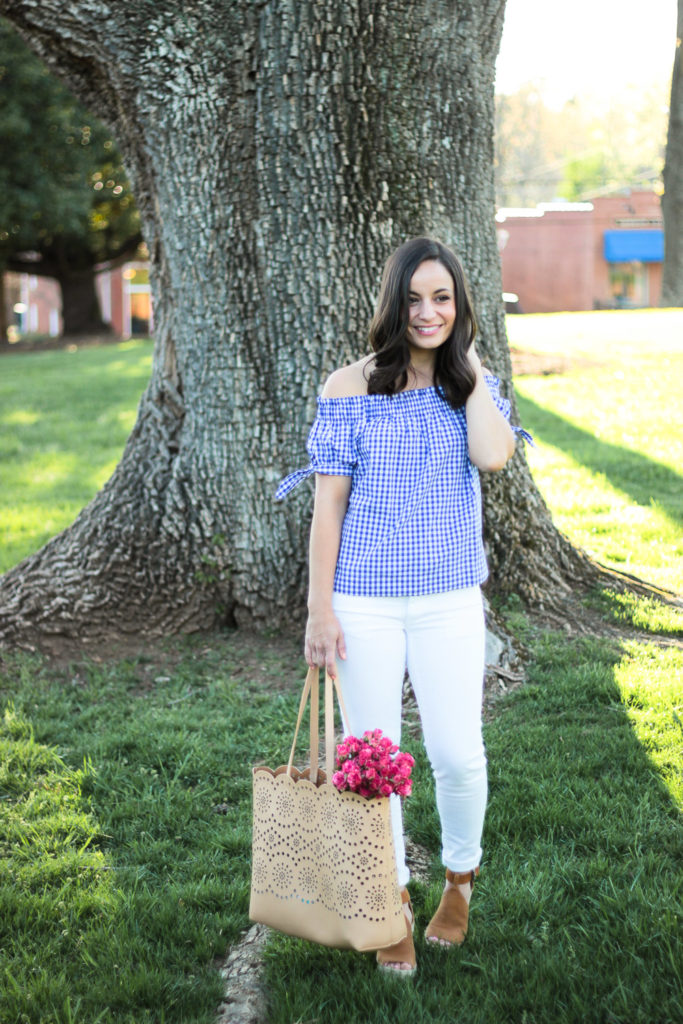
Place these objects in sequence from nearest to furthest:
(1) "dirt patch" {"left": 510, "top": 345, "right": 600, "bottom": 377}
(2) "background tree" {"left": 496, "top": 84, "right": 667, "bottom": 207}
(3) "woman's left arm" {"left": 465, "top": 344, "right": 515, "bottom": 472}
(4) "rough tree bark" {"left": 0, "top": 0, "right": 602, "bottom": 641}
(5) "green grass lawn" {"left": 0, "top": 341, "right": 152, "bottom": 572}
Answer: (3) "woman's left arm" {"left": 465, "top": 344, "right": 515, "bottom": 472} → (4) "rough tree bark" {"left": 0, "top": 0, "right": 602, "bottom": 641} → (5) "green grass lawn" {"left": 0, "top": 341, "right": 152, "bottom": 572} → (1) "dirt patch" {"left": 510, "top": 345, "right": 600, "bottom": 377} → (2) "background tree" {"left": 496, "top": 84, "right": 667, "bottom": 207}

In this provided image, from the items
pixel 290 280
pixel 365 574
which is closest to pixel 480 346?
pixel 290 280

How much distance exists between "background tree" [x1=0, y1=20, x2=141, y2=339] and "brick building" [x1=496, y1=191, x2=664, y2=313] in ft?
55.2

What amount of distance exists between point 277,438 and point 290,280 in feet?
2.49

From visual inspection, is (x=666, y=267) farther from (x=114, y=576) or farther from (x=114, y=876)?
(x=114, y=876)

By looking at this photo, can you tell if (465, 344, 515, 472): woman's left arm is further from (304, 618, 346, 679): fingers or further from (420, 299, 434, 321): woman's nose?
(304, 618, 346, 679): fingers

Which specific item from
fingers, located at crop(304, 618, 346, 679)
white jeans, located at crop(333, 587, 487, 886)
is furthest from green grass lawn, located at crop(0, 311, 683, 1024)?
fingers, located at crop(304, 618, 346, 679)

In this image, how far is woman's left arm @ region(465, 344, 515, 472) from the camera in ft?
9.00

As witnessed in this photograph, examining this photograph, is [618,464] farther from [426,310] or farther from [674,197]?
[674,197]

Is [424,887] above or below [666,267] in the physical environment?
below

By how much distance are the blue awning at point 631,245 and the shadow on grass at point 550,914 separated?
41548 mm

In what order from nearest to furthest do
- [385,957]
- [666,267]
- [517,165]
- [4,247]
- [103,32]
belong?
[385,957], [103,32], [666,267], [4,247], [517,165]

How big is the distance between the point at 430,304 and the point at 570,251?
132ft

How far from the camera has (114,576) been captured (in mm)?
5191

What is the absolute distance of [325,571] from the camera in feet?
8.86
